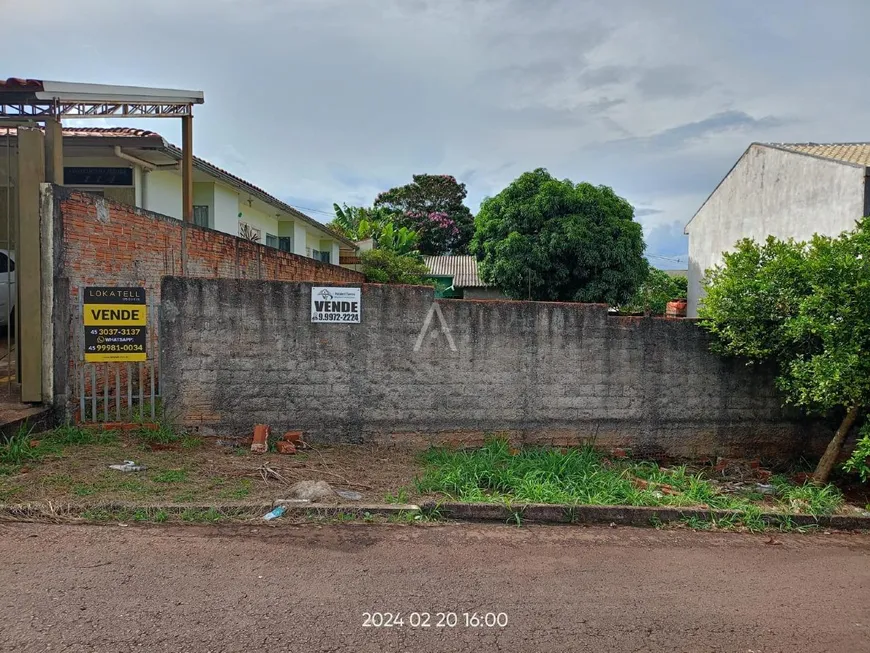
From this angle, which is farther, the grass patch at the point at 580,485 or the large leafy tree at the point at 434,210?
the large leafy tree at the point at 434,210

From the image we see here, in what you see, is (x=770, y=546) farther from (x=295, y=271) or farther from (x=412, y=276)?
(x=412, y=276)

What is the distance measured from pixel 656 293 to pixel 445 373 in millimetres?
21965

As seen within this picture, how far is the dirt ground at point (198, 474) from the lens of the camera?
16.1ft

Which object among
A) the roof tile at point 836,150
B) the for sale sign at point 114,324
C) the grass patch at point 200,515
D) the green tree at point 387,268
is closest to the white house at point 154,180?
the for sale sign at point 114,324

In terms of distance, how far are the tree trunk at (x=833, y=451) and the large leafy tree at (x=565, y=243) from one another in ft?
42.0

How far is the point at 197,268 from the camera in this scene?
9688 millimetres

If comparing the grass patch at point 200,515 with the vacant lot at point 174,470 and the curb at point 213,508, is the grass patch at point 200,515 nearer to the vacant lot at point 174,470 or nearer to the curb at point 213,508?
the curb at point 213,508

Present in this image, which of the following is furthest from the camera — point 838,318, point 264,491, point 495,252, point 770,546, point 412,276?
point 412,276

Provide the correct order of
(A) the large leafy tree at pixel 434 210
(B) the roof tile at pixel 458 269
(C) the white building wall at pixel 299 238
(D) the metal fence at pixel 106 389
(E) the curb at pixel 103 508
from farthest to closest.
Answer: (A) the large leafy tree at pixel 434 210 < (B) the roof tile at pixel 458 269 < (C) the white building wall at pixel 299 238 < (D) the metal fence at pixel 106 389 < (E) the curb at pixel 103 508

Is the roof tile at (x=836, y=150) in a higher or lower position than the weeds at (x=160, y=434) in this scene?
higher

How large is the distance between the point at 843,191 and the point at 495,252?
32.9 feet

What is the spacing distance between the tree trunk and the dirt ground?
4443mm

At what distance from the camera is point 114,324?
21.9 ft

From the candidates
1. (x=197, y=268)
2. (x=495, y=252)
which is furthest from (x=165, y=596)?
(x=495, y=252)
